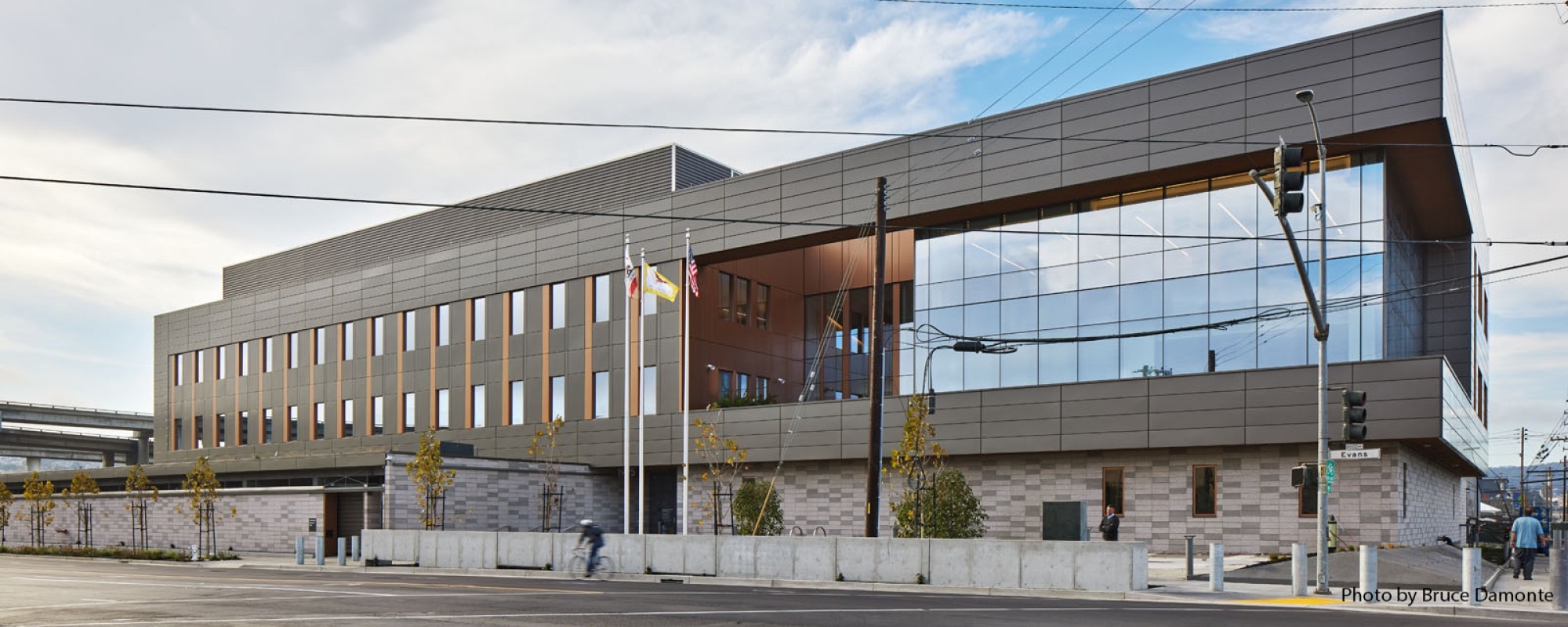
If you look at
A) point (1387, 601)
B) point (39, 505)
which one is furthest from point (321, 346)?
point (1387, 601)

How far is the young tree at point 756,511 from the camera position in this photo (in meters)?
42.3

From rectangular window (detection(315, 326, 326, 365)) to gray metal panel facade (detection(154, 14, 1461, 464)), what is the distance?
1.71ft

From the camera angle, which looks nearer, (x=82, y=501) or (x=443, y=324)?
(x=443, y=324)

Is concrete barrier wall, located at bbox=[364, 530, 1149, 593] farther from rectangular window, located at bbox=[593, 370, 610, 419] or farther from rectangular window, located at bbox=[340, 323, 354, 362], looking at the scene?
rectangular window, located at bbox=[340, 323, 354, 362]

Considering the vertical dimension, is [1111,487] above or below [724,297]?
below

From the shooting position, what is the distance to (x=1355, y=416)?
22.9 meters

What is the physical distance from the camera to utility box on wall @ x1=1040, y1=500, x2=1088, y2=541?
89.2 feet

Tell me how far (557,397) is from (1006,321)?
21.1m

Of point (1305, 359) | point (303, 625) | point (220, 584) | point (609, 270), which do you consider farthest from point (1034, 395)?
point (303, 625)

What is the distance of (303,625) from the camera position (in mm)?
17375

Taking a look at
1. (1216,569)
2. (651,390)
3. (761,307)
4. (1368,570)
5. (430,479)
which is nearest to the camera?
(1368,570)

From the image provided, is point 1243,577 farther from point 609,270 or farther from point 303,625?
point 609,270

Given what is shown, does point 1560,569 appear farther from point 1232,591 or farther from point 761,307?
point 761,307

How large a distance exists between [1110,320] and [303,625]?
28375mm
